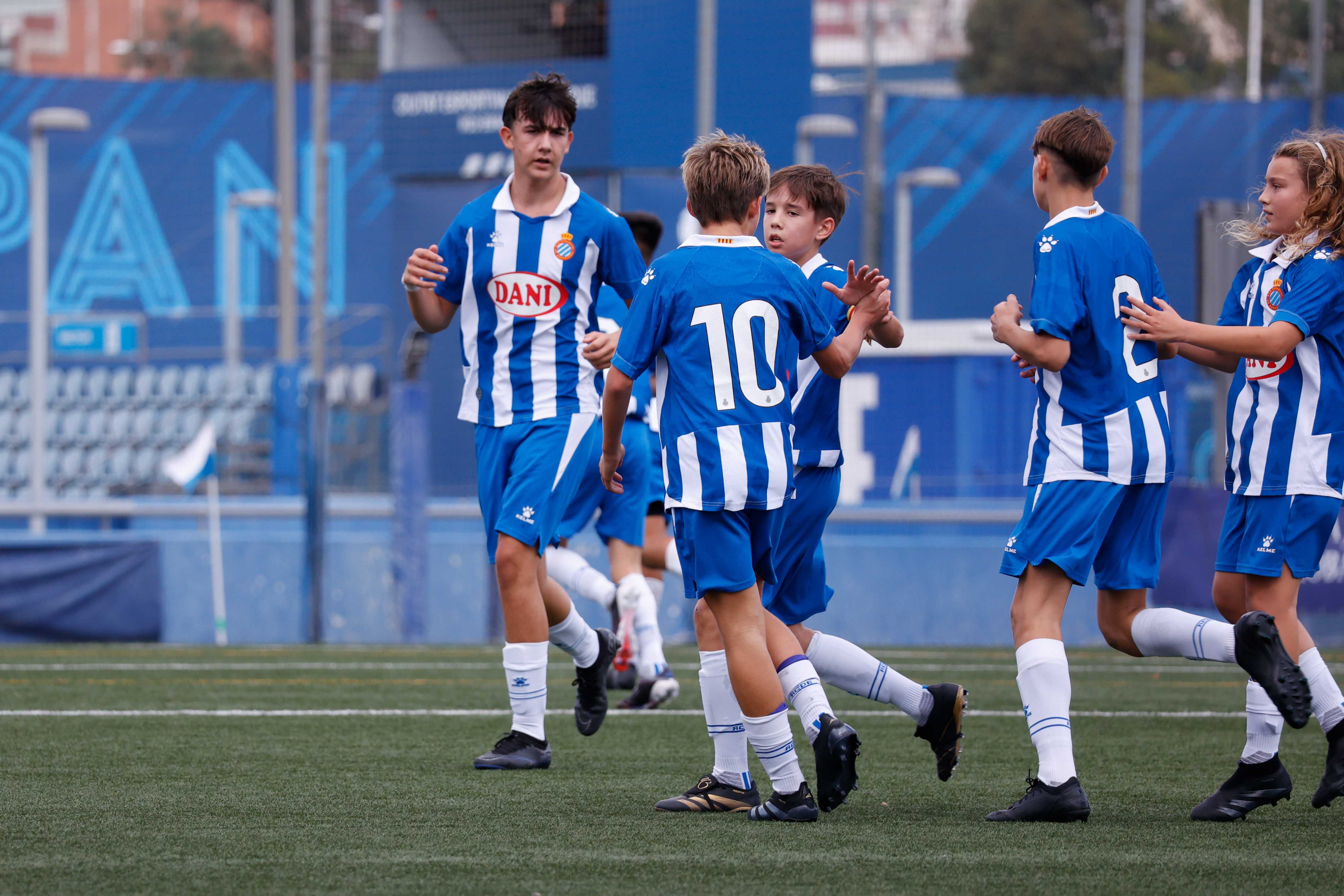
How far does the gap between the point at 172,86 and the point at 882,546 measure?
22.1 metres

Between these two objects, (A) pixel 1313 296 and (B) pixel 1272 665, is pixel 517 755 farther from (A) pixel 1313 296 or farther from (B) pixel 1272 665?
(A) pixel 1313 296

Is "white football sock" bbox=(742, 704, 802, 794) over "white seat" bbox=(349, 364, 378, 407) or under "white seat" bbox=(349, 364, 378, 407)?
under

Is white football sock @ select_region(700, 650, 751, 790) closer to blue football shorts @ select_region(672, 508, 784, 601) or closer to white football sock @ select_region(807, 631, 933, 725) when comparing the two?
blue football shorts @ select_region(672, 508, 784, 601)

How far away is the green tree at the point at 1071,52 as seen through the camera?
3366 centimetres

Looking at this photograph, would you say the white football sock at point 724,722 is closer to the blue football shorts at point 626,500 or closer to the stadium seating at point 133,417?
the blue football shorts at point 626,500

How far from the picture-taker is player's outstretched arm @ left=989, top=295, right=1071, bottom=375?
3963 millimetres

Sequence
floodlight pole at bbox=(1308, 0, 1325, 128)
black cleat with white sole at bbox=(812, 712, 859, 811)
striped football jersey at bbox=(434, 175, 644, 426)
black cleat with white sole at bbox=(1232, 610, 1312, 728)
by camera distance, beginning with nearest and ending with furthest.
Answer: black cleat with white sole at bbox=(1232, 610, 1312, 728) < black cleat with white sole at bbox=(812, 712, 859, 811) < striped football jersey at bbox=(434, 175, 644, 426) < floodlight pole at bbox=(1308, 0, 1325, 128)

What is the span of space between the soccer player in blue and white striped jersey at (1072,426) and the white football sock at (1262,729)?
0.53 m

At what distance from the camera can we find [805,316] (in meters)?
4.09

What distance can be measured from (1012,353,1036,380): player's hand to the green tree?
101 feet

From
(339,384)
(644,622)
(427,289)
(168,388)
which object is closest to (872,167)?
(339,384)

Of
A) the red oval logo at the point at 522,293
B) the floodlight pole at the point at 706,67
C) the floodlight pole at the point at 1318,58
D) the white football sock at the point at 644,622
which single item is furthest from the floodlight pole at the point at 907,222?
the red oval logo at the point at 522,293

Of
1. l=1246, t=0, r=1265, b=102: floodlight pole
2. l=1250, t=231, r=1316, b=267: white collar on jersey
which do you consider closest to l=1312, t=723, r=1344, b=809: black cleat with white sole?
l=1250, t=231, r=1316, b=267: white collar on jersey

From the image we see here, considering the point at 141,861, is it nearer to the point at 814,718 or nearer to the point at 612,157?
the point at 814,718
